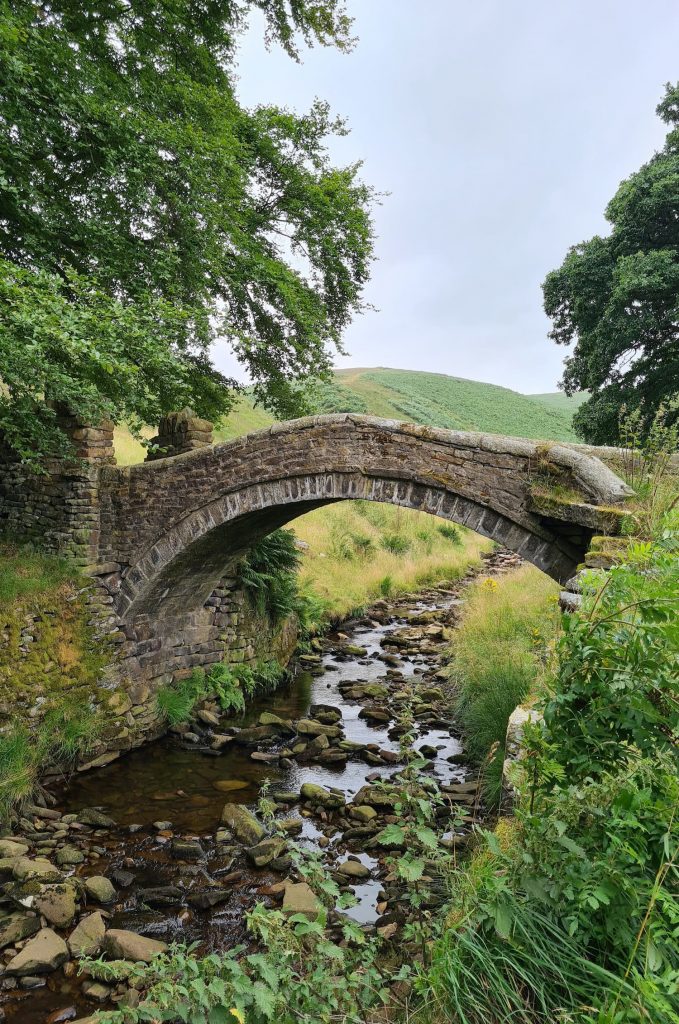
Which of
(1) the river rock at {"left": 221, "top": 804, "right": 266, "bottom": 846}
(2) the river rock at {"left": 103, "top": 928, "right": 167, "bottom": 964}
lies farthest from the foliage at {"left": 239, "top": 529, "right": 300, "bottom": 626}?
(2) the river rock at {"left": 103, "top": 928, "right": 167, "bottom": 964}

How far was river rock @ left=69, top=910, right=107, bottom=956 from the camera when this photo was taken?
4219 mm

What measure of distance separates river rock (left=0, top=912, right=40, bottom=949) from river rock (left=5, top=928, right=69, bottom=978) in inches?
5.1

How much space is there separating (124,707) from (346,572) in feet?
28.7

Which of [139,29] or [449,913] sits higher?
[139,29]

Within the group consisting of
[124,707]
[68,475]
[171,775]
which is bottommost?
[171,775]

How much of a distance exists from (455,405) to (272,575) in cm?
4710

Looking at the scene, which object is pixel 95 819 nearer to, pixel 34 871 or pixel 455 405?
pixel 34 871

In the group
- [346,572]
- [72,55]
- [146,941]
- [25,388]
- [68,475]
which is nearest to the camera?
[146,941]

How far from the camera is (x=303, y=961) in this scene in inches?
120

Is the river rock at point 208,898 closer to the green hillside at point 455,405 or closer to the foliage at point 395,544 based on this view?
the foliage at point 395,544

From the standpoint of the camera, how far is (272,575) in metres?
10.7

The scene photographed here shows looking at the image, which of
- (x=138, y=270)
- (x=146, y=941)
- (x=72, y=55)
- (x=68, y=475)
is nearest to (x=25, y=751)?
(x=146, y=941)

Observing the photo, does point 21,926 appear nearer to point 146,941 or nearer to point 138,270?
point 146,941

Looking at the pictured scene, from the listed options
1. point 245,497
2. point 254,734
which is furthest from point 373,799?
point 245,497
